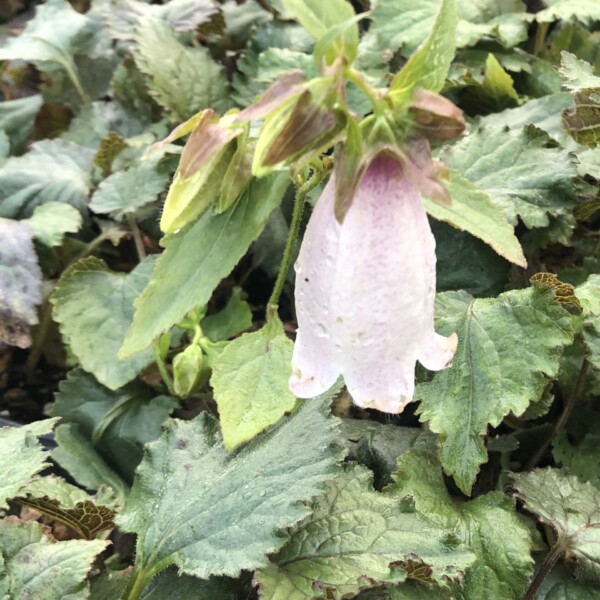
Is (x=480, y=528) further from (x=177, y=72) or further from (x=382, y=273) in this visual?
(x=177, y=72)

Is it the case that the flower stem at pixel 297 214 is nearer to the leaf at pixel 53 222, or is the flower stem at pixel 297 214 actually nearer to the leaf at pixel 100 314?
the leaf at pixel 100 314

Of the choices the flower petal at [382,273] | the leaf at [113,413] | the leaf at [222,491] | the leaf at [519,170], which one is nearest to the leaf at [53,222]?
the leaf at [113,413]

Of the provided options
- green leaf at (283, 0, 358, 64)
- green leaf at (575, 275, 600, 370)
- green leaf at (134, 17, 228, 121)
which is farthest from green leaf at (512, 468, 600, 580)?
green leaf at (134, 17, 228, 121)

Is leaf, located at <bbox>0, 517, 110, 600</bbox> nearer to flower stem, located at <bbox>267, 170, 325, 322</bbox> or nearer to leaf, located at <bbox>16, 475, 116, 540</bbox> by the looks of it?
leaf, located at <bbox>16, 475, 116, 540</bbox>

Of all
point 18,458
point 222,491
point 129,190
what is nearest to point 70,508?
point 18,458

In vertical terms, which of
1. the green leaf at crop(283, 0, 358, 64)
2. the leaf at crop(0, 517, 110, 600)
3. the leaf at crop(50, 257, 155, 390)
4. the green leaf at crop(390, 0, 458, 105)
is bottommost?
the leaf at crop(50, 257, 155, 390)

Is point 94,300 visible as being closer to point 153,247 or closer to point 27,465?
point 153,247
